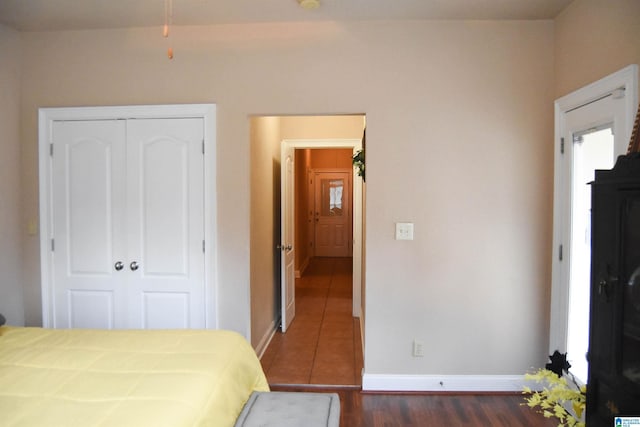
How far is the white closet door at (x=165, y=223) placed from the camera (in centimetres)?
289

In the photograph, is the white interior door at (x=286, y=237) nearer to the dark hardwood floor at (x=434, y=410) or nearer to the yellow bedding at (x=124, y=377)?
the dark hardwood floor at (x=434, y=410)

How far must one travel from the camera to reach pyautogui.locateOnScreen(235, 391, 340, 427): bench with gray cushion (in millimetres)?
1593

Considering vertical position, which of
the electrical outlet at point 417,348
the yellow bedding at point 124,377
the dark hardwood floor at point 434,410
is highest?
the yellow bedding at point 124,377

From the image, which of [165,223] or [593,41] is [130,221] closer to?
[165,223]

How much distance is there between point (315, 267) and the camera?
8297 millimetres

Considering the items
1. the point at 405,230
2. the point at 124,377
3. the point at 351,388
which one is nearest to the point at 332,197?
the point at 405,230

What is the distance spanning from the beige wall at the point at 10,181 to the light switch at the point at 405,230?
9.36 ft

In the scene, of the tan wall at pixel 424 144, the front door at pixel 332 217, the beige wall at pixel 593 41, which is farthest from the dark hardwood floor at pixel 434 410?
the front door at pixel 332 217

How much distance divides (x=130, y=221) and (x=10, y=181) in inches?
36.8

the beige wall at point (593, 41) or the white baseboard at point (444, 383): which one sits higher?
the beige wall at point (593, 41)

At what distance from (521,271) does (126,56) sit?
A: 3.29 meters

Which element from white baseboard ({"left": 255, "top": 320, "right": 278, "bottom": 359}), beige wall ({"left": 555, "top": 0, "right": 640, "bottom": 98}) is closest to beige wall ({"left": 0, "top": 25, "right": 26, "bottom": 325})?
white baseboard ({"left": 255, "top": 320, "right": 278, "bottom": 359})

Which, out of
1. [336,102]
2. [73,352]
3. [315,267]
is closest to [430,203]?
[336,102]

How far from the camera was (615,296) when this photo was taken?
1.31m
